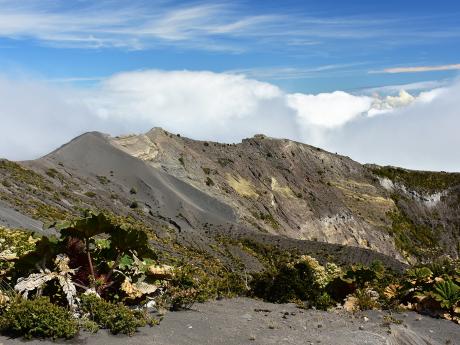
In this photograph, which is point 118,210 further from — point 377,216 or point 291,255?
point 377,216

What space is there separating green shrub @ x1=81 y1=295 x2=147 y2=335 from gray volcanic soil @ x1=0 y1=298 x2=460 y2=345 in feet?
0.62

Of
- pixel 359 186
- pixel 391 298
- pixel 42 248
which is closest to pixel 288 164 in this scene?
pixel 359 186

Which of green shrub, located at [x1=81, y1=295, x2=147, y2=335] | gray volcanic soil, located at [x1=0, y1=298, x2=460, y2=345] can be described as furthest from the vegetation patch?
green shrub, located at [x1=81, y1=295, x2=147, y2=335]

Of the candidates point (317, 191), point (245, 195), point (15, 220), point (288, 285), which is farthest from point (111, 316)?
point (317, 191)

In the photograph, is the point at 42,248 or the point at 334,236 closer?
the point at 42,248

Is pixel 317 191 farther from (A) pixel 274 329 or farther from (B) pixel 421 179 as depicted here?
(A) pixel 274 329

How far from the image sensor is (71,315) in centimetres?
1100

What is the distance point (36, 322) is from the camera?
10.3 meters

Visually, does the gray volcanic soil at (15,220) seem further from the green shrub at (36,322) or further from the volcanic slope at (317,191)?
the volcanic slope at (317,191)

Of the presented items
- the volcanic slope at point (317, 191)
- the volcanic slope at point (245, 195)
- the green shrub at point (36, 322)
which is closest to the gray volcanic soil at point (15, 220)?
the volcanic slope at point (245, 195)

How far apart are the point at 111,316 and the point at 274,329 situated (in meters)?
4.19

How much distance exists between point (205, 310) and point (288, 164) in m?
90.3

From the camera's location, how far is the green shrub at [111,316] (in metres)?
11.1

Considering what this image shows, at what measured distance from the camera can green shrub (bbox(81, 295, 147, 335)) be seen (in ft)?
36.3
